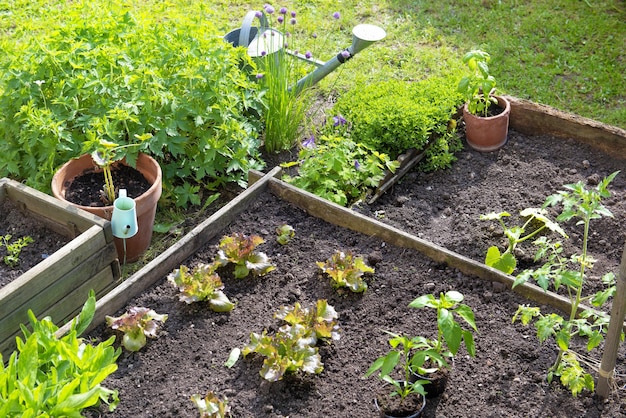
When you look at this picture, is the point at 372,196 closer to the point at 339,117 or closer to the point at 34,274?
the point at 339,117

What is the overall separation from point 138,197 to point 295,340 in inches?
43.9

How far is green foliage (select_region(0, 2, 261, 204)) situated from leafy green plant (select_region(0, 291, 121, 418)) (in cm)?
130

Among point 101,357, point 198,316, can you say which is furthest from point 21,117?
point 101,357

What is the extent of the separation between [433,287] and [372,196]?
892mm

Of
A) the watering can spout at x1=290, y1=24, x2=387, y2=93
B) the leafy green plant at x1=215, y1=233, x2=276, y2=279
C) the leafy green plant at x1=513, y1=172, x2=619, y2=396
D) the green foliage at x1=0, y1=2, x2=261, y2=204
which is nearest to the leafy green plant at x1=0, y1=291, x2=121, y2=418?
the leafy green plant at x1=215, y1=233, x2=276, y2=279

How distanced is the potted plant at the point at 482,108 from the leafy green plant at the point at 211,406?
231 centimetres

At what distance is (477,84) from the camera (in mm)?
4258

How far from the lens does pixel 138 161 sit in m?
3.81

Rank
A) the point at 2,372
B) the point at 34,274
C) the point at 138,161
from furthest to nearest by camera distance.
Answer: the point at 138,161, the point at 34,274, the point at 2,372

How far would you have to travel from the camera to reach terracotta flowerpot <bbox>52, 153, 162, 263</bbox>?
3562 mm

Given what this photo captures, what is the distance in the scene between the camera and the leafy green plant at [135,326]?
116 inches

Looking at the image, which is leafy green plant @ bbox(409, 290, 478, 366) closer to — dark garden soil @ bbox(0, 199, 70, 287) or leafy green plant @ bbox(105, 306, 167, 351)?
leafy green plant @ bbox(105, 306, 167, 351)

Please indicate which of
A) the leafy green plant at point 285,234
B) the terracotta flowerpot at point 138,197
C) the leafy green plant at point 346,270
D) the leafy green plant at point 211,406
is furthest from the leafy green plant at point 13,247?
the leafy green plant at point 346,270

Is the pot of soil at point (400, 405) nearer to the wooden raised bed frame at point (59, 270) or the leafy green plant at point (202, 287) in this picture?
the leafy green plant at point (202, 287)
